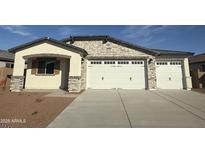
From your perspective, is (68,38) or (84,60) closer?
(84,60)

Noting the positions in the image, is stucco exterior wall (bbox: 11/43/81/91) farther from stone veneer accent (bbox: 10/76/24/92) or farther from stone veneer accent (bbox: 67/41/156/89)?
stone veneer accent (bbox: 67/41/156/89)

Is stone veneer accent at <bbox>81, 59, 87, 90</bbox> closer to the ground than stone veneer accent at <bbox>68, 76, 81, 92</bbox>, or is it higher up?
higher up

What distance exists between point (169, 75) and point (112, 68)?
5342 millimetres

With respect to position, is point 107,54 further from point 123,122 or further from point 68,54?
point 123,122

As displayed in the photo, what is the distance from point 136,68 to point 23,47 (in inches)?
389

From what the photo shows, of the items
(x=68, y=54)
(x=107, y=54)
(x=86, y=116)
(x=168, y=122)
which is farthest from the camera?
(x=107, y=54)

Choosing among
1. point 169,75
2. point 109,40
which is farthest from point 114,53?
point 169,75

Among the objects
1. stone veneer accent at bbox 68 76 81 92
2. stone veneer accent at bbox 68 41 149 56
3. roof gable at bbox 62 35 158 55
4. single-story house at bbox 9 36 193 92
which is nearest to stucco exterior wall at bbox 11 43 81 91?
single-story house at bbox 9 36 193 92

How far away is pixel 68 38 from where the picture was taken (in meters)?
13.7

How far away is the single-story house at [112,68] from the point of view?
12.3 m

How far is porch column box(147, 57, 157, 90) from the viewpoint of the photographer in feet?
40.4

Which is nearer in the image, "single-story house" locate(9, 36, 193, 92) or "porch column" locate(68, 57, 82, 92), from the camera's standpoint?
"porch column" locate(68, 57, 82, 92)

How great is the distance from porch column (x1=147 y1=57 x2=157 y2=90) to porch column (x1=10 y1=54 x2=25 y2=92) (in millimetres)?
10717

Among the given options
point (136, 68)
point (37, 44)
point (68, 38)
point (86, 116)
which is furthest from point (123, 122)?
point (68, 38)
